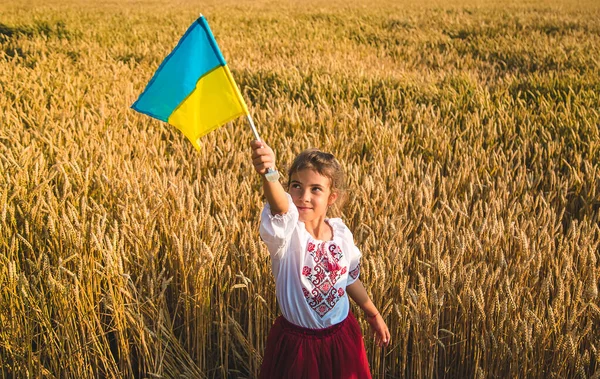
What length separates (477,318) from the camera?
65.4 inches

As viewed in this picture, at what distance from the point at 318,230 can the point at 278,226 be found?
0.23 meters

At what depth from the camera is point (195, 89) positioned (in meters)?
1.47

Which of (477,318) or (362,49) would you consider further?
(362,49)

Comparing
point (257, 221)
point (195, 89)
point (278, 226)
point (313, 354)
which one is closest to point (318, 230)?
point (278, 226)

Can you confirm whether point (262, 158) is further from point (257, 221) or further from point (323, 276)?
point (257, 221)

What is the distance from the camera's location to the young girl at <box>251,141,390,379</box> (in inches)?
57.7

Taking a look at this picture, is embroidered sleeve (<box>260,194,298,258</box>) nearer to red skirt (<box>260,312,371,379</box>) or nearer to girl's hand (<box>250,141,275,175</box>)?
girl's hand (<box>250,141,275,175</box>)

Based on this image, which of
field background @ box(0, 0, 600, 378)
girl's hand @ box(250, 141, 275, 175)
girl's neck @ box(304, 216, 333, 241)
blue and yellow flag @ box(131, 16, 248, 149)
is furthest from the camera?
field background @ box(0, 0, 600, 378)

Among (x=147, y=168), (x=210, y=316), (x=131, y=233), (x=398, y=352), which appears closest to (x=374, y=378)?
(x=398, y=352)

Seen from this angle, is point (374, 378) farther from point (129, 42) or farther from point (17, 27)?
point (17, 27)

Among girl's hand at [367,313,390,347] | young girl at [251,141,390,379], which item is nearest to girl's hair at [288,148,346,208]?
young girl at [251,141,390,379]

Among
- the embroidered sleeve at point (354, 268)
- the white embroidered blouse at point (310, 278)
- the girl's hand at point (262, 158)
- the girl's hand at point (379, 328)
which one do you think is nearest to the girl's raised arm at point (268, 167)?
the girl's hand at point (262, 158)

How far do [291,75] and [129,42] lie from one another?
4.38 metres

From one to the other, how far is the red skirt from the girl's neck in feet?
0.81
